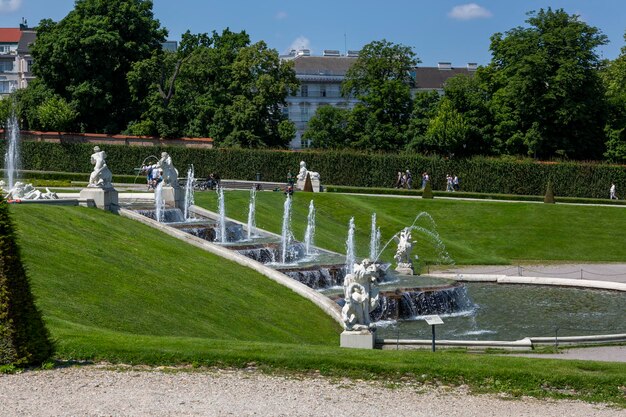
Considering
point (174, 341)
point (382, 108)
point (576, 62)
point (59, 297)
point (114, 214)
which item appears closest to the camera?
point (174, 341)

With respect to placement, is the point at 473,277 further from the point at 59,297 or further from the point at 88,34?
the point at 88,34

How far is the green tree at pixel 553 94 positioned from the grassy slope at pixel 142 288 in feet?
150

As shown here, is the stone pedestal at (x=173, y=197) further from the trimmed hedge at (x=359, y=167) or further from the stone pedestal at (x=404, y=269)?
the trimmed hedge at (x=359, y=167)

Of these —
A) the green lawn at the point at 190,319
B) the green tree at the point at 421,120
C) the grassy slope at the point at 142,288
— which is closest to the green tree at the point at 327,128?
the green tree at the point at 421,120

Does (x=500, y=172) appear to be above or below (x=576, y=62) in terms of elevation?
below

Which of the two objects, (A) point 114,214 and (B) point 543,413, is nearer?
(B) point 543,413

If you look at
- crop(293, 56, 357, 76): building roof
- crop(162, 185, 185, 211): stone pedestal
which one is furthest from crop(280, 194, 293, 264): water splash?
crop(293, 56, 357, 76): building roof

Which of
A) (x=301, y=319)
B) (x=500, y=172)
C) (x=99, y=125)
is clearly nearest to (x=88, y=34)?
(x=99, y=125)

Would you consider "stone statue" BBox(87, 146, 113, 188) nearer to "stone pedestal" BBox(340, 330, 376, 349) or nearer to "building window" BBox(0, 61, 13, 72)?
"stone pedestal" BBox(340, 330, 376, 349)

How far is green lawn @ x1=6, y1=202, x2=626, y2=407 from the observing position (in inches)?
747

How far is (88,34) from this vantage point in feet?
264

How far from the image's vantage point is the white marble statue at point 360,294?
85.6 ft

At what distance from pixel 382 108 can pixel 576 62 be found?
57.2ft

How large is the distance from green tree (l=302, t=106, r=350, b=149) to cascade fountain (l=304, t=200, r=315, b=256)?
39409mm
